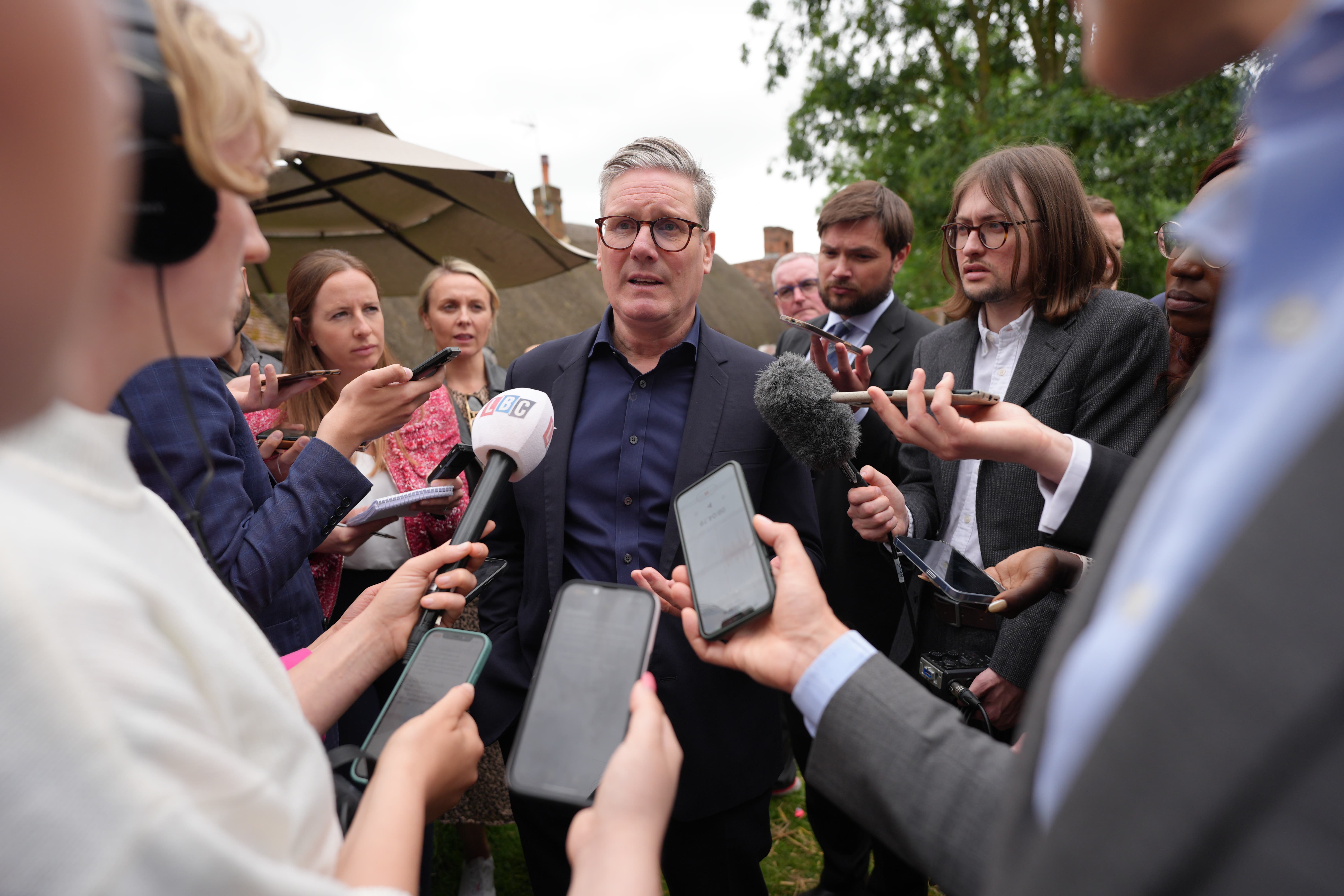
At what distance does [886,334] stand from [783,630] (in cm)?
299

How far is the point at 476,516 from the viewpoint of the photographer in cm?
165

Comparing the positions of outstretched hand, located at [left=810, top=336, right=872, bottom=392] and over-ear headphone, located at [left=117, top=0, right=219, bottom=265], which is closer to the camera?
over-ear headphone, located at [left=117, top=0, right=219, bottom=265]

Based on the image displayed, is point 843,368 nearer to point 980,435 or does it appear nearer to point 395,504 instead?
point 980,435

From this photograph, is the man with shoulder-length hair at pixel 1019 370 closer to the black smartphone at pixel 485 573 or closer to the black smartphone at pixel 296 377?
the black smartphone at pixel 485 573

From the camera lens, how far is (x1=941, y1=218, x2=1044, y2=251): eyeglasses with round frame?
8.70 feet

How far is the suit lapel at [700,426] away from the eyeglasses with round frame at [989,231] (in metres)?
1.01

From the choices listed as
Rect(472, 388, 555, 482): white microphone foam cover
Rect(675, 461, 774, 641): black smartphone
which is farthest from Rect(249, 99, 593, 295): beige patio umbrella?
Rect(675, 461, 774, 641): black smartphone

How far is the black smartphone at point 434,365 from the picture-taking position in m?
2.19

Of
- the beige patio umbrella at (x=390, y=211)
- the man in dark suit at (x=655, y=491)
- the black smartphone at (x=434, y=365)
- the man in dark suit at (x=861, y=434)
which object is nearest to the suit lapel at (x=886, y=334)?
the man in dark suit at (x=861, y=434)

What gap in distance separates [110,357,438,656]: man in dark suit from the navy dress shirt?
531 mm

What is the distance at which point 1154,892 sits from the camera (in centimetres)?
53

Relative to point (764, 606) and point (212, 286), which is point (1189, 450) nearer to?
point (764, 606)

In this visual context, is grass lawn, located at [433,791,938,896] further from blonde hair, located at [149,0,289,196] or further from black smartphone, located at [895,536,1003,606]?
blonde hair, located at [149,0,289,196]

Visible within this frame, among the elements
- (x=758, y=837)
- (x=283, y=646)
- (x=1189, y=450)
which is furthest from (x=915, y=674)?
(x=1189, y=450)
